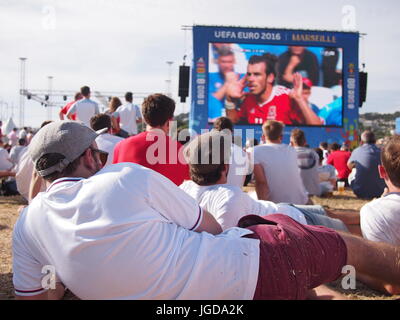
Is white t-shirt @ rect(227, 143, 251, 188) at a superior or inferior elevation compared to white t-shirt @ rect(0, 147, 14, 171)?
superior

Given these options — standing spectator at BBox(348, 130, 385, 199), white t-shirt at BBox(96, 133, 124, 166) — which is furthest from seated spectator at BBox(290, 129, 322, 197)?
white t-shirt at BBox(96, 133, 124, 166)

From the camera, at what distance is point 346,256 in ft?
6.51

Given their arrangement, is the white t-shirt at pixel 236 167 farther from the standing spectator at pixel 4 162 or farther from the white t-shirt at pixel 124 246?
the standing spectator at pixel 4 162

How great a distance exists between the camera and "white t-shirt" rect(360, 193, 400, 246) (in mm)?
2379

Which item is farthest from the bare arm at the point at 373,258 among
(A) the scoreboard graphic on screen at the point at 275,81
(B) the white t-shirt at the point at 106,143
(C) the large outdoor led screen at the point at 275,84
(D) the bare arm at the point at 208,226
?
(C) the large outdoor led screen at the point at 275,84

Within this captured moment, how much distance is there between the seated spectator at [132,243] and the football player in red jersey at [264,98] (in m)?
11.3

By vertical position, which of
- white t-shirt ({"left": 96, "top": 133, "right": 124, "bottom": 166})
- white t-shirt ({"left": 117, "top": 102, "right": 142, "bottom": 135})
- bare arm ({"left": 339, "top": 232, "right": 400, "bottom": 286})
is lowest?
bare arm ({"left": 339, "top": 232, "right": 400, "bottom": 286})

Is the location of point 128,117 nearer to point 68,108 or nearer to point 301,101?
point 68,108

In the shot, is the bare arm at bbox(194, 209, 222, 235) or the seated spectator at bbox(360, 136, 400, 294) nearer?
the bare arm at bbox(194, 209, 222, 235)

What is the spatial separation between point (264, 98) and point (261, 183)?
926 cm

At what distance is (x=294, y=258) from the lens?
1843 mm

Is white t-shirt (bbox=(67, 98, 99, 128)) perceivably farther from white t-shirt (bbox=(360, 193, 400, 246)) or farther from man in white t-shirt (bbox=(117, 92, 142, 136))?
white t-shirt (bbox=(360, 193, 400, 246))

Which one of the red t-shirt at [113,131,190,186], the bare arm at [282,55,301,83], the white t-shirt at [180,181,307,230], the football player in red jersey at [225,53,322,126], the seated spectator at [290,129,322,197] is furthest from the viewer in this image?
the bare arm at [282,55,301,83]
